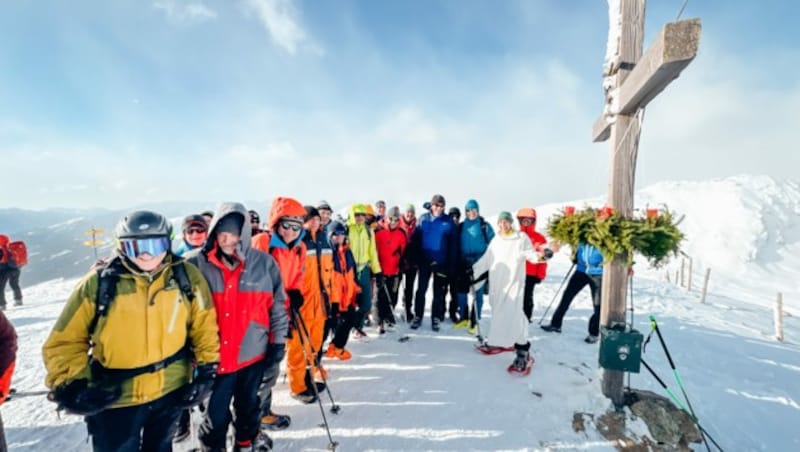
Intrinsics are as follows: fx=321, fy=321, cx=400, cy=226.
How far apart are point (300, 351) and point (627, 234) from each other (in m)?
4.14

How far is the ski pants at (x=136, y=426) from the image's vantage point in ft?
7.37

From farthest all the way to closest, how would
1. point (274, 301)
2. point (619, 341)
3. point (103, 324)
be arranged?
point (619, 341), point (274, 301), point (103, 324)

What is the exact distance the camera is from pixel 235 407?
312 centimetres

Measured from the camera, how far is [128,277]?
2.29m

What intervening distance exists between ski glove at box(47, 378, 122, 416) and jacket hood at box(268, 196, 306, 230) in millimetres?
2104

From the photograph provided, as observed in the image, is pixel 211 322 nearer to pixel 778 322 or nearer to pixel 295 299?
pixel 295 299

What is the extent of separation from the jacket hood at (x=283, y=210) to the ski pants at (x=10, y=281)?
1170 centimetres

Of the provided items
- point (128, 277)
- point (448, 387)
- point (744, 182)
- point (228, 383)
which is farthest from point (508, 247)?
point (744, 182)

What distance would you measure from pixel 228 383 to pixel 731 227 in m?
48.6

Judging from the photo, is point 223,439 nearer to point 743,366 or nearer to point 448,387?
point 448,387

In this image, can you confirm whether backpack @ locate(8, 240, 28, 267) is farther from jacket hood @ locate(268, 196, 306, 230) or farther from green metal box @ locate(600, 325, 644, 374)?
green metal box @ locate(600, 325, 644, 374)

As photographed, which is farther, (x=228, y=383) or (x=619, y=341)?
(x=619, y=341)

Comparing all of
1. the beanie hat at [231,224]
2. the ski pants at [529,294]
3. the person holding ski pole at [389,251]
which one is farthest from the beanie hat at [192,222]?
the ski pants at [529,294]

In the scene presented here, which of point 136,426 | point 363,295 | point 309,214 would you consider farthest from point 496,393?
point 136,426
